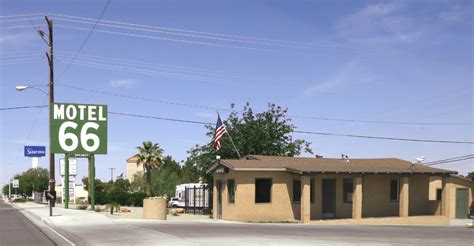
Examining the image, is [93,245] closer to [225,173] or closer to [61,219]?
[61,219]

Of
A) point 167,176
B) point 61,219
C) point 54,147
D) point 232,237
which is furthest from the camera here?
point 167,176

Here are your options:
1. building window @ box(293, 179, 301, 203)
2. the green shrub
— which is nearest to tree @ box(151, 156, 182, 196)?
the green shrub

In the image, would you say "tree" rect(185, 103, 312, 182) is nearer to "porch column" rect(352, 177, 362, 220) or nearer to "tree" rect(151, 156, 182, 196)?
"porch column" rect(352, 177, 362, 220)

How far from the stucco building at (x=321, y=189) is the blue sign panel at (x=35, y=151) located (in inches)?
1406

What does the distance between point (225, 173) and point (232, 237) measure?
14743 mm

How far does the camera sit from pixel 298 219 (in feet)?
104

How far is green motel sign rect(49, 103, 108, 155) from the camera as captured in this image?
34.5 metres

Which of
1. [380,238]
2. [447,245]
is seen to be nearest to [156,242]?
[380,238]

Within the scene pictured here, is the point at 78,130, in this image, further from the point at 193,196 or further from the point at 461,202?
the point at 461,202

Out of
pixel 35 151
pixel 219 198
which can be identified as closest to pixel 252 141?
pixel 219 198

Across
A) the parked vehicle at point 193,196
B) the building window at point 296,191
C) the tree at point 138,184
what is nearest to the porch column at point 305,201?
the building window at point 296,191

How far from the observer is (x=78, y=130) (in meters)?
35.1

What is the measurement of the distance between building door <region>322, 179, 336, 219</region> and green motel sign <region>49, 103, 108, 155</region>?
13.5 metres

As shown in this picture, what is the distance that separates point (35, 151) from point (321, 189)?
40889 mm
